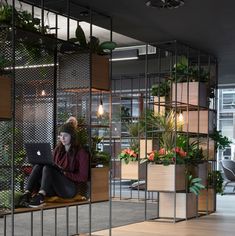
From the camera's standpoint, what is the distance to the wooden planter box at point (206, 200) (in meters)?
9.34

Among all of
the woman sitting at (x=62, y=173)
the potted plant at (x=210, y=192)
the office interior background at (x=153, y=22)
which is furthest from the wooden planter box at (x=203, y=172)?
the woman sitting at (x=62, y=173)

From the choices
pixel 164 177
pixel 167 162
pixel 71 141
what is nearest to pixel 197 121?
pixel 167 162

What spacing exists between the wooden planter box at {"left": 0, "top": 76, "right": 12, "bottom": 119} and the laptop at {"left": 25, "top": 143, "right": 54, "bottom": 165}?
1.93ft

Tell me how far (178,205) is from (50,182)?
3.42 meters

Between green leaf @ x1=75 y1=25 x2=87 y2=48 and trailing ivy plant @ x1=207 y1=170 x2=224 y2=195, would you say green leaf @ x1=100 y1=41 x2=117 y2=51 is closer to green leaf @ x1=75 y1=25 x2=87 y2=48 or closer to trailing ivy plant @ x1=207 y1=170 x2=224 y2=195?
green leaf @ x1=75 y1=25 x2=87 y2=48

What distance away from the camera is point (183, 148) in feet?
28.0

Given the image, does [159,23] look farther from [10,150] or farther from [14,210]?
[14,210]

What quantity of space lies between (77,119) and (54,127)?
309 millimetres

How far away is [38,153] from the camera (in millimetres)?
5445

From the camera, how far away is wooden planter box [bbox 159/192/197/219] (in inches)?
330

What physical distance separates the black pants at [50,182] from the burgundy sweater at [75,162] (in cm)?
28

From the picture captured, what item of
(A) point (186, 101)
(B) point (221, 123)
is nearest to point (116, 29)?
(A) point (186, 101)

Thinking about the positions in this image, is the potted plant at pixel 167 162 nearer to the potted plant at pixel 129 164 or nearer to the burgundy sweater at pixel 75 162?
the burgundy sweater at pixel 75 162

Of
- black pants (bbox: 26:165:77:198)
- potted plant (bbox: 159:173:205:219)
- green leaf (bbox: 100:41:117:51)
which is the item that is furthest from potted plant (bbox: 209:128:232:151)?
black pants (bbox: 26:165:77:198)
